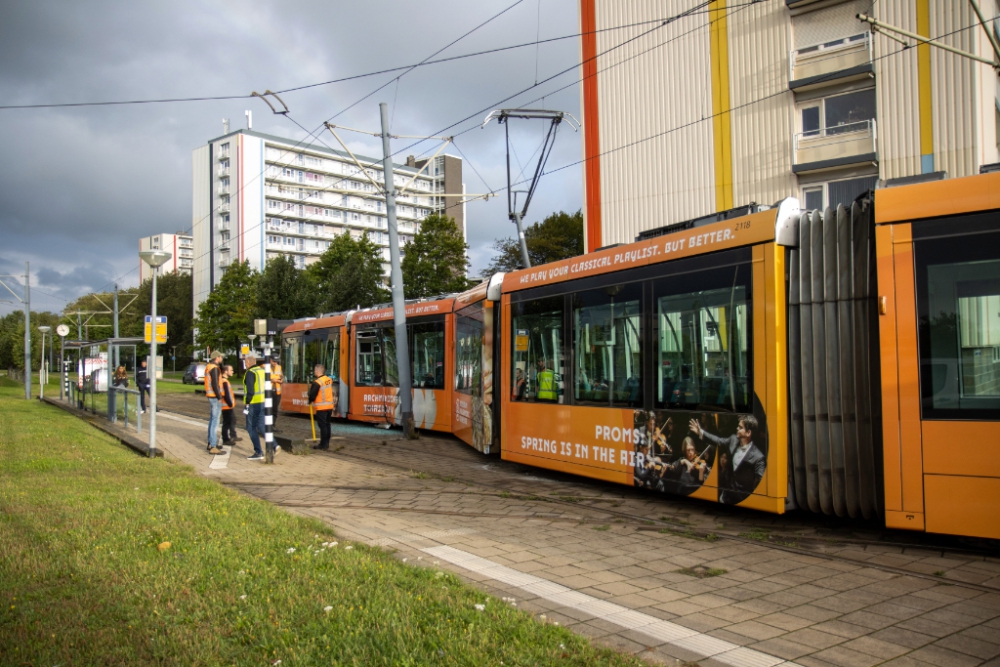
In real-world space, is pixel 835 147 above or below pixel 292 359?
above

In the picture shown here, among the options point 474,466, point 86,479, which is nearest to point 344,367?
point 474,466

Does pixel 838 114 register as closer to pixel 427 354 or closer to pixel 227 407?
pixel 427 354

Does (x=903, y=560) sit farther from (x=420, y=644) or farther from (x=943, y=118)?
(x=943, y=118)

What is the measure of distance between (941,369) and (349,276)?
44392mm

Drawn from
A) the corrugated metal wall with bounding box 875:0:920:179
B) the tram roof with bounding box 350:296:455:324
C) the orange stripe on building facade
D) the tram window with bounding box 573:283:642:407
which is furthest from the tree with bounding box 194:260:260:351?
the tram window with bounding box 573:283:642:407

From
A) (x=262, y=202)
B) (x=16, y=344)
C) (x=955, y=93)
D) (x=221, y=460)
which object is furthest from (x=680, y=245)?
(x=262, y=202)

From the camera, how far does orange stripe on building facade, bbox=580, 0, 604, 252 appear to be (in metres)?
24.5

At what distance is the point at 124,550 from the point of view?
5746mm

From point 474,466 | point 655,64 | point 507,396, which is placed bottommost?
point 474,466

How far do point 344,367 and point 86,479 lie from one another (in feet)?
34.1

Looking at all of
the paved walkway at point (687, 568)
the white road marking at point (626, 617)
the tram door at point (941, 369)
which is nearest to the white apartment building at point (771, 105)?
the tram door at point (941, 369)

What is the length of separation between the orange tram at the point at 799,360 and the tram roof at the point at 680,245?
0.8 inches

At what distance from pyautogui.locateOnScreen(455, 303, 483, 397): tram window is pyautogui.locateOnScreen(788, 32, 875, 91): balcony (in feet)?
40.9

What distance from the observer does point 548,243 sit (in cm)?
4103
